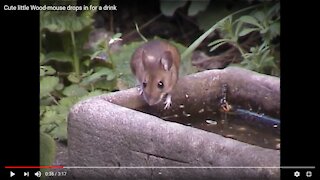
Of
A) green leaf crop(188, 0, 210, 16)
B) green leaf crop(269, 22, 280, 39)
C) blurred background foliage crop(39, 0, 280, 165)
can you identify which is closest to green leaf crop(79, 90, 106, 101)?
blurred background foliage crop(39, 0, 280, 165)

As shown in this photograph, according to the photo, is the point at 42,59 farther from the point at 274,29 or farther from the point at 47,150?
the point at 274,29

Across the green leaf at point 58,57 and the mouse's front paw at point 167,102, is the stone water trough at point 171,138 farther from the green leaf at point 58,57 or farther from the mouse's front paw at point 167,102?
the green leaf at point 58,57

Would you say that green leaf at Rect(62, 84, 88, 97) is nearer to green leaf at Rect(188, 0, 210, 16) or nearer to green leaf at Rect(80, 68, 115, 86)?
green leaf at Rect(80, 68, 115, 86)

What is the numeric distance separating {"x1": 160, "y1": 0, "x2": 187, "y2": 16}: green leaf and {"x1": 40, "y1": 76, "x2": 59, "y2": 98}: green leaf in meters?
0.25

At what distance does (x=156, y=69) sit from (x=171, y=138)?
218 millimetres

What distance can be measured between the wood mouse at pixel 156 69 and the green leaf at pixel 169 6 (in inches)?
2.4

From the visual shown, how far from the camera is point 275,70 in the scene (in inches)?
61.4

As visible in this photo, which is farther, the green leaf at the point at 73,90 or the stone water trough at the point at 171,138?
the green leaf at the point at 73,90

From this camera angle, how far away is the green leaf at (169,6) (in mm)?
1540

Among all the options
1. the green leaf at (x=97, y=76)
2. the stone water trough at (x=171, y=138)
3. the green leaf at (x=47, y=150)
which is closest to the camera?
the stone water trough at (x=171, y=138)

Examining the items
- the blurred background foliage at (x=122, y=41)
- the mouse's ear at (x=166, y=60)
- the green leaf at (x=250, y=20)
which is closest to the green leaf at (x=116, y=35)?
the blurred background foliage at (x=122, y=41)
